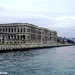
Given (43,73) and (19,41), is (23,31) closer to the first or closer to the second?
(19,41)

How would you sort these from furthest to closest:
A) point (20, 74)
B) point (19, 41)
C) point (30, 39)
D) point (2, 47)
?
point (30, 39) < point (19, 41) < point (2, 47) < point (20, 74)

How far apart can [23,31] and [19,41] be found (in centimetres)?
809

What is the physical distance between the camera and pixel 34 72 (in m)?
32.4

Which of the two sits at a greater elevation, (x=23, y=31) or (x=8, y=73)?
(x=23, y=31)

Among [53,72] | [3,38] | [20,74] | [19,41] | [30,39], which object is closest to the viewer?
[20,74]

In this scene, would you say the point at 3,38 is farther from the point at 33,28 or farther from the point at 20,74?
the point at 20,74

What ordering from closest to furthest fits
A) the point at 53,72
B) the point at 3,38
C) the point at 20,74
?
the point at 20,74 → the point at 53,72 → the point at 3,38

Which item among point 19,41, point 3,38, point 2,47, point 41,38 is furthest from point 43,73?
point 41,38

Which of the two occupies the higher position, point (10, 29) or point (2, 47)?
point (10, 29)

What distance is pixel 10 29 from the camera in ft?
480

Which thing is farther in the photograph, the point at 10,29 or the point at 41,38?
the point at 41,38

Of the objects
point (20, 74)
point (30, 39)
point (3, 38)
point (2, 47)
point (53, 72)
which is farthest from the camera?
point (30, 39)

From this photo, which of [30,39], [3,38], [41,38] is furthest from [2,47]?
[41,38]

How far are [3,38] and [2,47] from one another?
4366 centimetres
